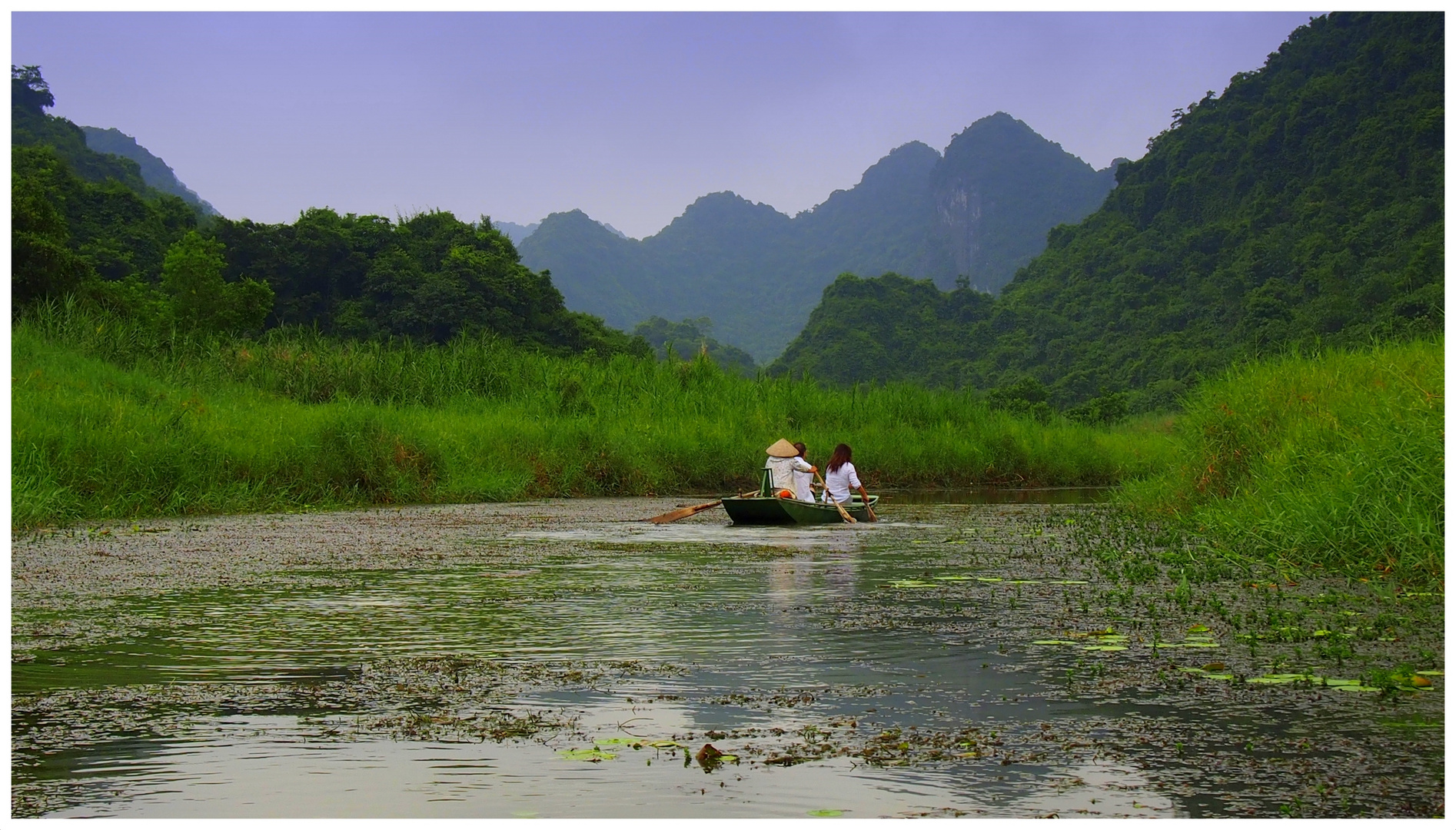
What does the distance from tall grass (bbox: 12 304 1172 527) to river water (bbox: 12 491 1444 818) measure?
5223 mm

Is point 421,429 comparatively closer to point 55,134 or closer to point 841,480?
point 841,480

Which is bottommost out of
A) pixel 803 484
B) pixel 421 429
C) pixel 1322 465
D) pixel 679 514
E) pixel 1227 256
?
pixel 679 514

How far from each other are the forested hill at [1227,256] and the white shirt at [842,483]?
31.1 metres

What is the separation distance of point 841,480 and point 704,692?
10378 mm

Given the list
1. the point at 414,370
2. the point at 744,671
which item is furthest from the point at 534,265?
the point at 744,671

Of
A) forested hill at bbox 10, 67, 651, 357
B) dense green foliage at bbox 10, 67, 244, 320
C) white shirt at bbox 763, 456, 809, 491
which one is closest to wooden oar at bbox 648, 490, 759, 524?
white shirt at bbox 763, 456, 809, 491

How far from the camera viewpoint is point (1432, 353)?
10367mm

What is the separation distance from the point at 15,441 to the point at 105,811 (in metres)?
11.2

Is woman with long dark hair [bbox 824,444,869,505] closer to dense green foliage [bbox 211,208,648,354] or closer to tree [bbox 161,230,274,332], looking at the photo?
tree [bbox 161,230,274,332]

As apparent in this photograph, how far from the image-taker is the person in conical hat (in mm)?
15398

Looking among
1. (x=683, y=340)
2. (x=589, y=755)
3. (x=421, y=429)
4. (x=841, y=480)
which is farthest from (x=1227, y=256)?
(x=589, y=755)

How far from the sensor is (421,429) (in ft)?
62.6

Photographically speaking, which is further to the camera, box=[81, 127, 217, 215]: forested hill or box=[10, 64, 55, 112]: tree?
box=[81, 127, 217, 215]: forested hill
